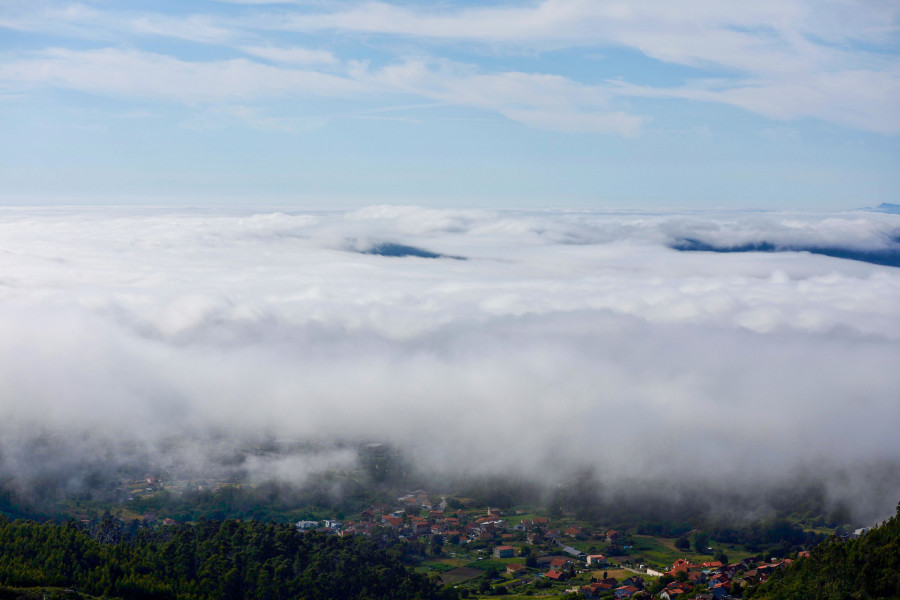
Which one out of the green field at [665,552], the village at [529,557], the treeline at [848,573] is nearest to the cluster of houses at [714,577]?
the village at [529,557]

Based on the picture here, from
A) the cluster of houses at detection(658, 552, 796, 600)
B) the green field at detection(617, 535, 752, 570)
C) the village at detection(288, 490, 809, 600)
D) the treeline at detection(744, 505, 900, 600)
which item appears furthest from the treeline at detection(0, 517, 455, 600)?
the green field at detection(617, 535, 752, 570)

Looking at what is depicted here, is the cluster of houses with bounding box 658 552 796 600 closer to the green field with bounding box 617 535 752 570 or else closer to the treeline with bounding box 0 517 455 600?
the green field with bounding box 617 535 752 570

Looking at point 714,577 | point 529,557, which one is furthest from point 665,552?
point 714,577

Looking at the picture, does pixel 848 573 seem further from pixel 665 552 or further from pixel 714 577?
pixel 665 552

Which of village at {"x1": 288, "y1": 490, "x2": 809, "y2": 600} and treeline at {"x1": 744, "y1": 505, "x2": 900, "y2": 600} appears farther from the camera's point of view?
village at {"x1": 288, "y1": 490, "x2": 809, "y2": 600}

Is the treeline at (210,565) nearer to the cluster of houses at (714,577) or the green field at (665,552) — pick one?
the cluster of houses at (714,577)

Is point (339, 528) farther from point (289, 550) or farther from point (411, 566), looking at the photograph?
point (289, 550)
